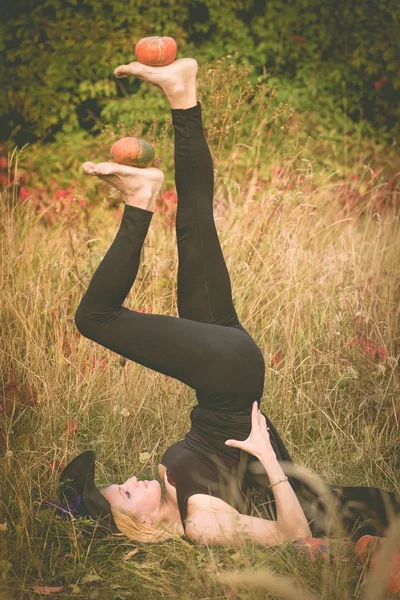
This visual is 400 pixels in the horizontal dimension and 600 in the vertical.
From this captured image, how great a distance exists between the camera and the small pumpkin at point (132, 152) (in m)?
2.67

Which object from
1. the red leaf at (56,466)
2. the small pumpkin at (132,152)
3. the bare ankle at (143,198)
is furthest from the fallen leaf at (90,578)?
the small pumpkin at (132,152)

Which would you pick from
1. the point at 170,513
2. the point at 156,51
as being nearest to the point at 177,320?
the point at 170,513

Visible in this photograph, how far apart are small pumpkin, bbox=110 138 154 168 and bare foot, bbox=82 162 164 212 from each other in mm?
60

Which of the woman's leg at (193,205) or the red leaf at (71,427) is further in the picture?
the red leaf at (71,427)

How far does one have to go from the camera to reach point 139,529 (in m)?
2.77

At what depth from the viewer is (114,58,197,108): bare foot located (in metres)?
2.68

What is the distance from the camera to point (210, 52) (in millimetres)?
6977

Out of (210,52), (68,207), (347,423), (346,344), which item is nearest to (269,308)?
(346,344)

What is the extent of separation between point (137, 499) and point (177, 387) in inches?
39.3

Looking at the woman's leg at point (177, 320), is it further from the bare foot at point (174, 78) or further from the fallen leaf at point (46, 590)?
the fallen leaf at point (46, 590)

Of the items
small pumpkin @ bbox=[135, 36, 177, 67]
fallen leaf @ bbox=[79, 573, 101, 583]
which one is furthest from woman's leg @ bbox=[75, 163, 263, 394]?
fallen leaf @ bbox=[79, 573, 101, 583]

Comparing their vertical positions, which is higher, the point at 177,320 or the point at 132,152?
the point at 132,152

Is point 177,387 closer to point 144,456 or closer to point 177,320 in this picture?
point 144,456

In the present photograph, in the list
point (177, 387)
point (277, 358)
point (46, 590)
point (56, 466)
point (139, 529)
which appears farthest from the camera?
point (277, 358)
